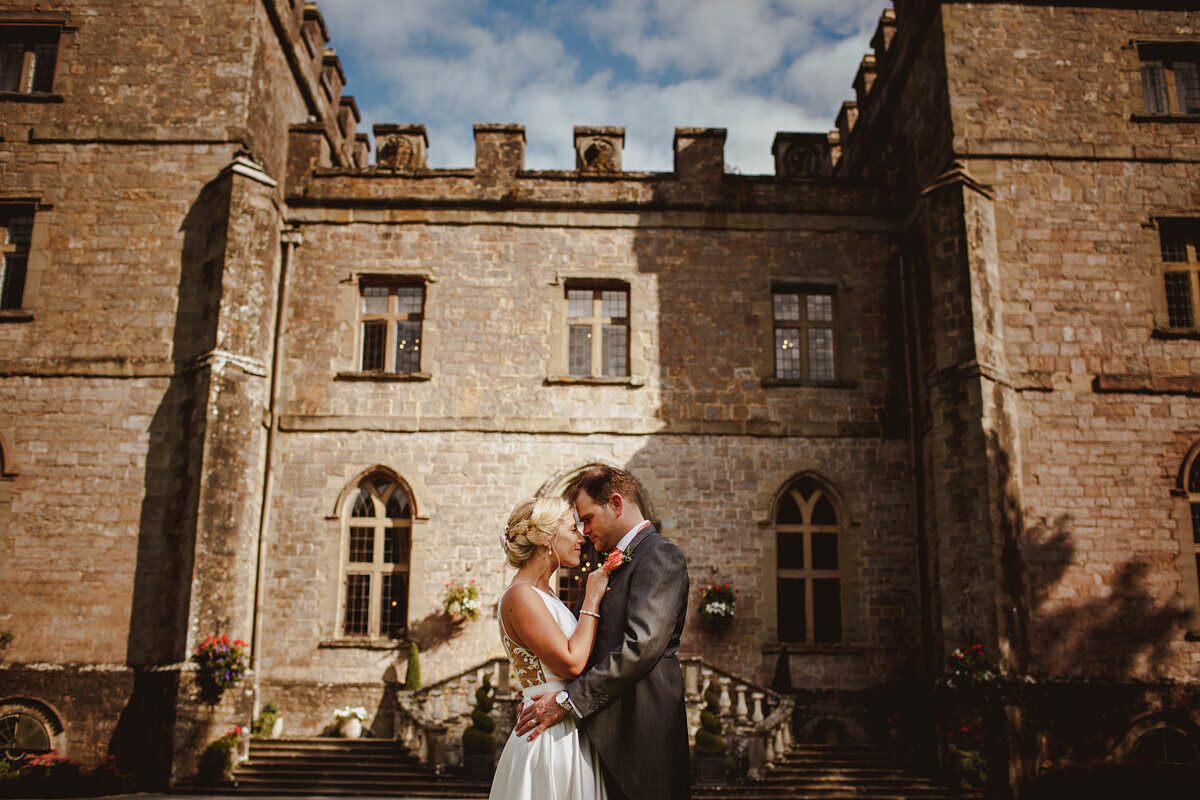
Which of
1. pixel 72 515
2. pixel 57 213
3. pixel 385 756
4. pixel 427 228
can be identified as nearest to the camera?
pixel 385 756

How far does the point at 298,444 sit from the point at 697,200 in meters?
7.21

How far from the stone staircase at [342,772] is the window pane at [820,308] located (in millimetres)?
8421

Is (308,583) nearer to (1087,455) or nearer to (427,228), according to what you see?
(427,228)

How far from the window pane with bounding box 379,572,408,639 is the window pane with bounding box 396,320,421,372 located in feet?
10.4

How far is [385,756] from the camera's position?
12.2 m

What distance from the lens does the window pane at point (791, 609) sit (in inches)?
551

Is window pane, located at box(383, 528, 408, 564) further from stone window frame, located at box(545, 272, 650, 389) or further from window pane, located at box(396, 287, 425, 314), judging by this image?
window pane, located at box(396, 287, 425, 314)

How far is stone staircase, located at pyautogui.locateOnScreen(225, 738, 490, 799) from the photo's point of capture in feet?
37.3

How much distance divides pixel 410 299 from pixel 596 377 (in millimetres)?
3186

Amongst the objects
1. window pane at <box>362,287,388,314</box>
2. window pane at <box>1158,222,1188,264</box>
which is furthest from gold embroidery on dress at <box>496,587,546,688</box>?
window pane at <box>1158,222,1188,264</box>

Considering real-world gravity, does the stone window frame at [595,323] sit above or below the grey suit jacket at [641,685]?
above

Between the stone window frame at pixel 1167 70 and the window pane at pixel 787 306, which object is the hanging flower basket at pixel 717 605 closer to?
the window pane at pixel 787 306

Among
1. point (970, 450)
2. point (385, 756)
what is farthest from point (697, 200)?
point (385, 756)

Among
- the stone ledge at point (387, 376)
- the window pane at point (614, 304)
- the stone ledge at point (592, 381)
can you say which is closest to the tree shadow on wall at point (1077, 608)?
the stone ledge at point (592, 381)
